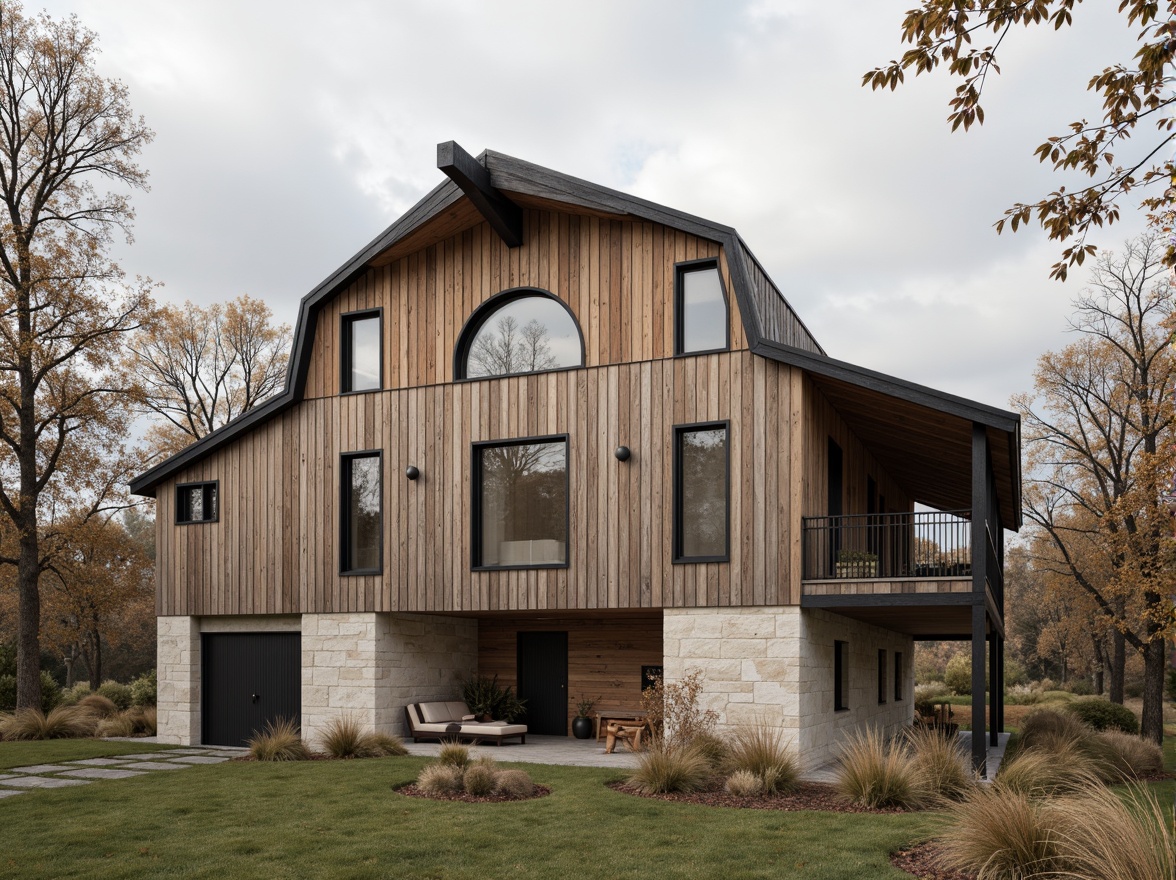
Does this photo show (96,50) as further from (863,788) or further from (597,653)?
(863,788)

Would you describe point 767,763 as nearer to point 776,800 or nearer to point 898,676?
point 776,800

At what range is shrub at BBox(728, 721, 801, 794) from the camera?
36.4ft

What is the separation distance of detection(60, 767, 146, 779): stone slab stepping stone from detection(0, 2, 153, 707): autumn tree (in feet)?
23.7

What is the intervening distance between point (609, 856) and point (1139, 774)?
32.9ft

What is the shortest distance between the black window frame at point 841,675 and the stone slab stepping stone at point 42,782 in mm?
10383

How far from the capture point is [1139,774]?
14.6 meters

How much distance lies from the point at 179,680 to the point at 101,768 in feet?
13.3

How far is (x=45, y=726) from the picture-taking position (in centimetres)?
1725

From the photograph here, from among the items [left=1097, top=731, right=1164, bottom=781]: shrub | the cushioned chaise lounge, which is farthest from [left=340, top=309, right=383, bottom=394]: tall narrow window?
[left=1097, top=731, right=1164, bottom=781]: shrub

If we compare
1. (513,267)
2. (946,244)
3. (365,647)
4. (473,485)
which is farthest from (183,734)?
(946,244)

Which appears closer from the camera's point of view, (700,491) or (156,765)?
(156,765)

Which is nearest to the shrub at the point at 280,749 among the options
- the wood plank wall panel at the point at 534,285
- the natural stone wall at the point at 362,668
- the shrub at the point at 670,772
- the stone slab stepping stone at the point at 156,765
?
the stone slab stepping stone at the point at 156,765

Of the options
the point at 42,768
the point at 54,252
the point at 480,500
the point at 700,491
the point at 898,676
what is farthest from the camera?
the point at 898,676

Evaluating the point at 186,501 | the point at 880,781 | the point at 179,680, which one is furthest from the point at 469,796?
the point at 186,501
